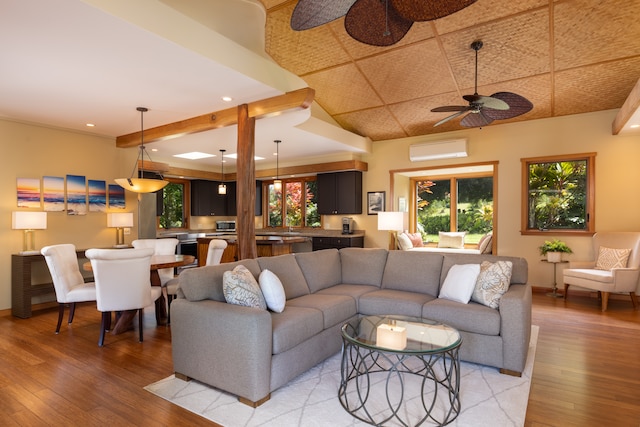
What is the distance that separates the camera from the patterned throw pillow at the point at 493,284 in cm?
311

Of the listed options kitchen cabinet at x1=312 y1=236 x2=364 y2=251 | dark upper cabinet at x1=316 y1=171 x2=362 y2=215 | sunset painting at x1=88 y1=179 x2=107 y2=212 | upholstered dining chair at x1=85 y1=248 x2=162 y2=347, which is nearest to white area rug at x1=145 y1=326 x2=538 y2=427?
upholstered dining chair at x1=85 y1=248 x2=162 y2=347

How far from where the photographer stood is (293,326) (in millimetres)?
2689

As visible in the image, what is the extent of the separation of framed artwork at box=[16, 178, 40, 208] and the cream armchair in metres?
7.75

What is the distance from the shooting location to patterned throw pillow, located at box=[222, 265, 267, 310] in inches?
106

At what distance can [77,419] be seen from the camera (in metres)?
2.26

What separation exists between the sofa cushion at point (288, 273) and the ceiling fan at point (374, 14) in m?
2.07

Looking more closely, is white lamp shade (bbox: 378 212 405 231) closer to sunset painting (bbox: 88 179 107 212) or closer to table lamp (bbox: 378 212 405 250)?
table lamp (bbox: 378 212 405 250)

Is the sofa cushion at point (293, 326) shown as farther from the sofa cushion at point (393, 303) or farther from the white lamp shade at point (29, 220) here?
the white lamp shade at point (29, 220)

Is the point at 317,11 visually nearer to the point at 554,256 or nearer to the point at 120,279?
the point at 120,279

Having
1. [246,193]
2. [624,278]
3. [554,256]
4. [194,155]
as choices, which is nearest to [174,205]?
[194,155]

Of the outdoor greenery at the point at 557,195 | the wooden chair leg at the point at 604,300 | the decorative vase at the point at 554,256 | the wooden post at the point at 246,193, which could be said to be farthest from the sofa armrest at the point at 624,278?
the wooden post at the point at 246,193

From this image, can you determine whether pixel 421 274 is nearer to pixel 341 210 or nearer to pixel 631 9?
pixel 631 9

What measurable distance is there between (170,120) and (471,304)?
4.51m

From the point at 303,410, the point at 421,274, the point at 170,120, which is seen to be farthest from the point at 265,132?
the point at 303,410
